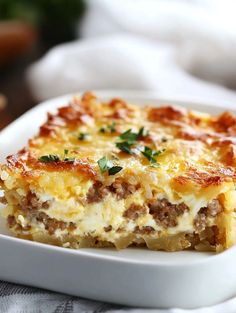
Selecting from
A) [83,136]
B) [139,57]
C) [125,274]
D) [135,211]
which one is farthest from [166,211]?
[139,57]

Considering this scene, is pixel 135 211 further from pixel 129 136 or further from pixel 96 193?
pixel 129 136

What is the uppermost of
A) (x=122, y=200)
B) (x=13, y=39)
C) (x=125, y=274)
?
(x=122, y=200)

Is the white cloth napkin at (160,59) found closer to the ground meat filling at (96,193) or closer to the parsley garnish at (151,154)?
the parsley garnish at (151,154)

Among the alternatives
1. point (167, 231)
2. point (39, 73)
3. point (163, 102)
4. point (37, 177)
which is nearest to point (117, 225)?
point (167, 231)

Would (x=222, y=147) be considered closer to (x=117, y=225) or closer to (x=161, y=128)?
(x=161, y=128)

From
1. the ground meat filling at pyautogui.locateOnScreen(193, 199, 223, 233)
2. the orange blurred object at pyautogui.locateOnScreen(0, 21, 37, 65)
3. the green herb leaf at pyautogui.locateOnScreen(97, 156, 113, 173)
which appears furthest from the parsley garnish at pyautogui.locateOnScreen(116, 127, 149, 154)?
the orange blurred object at pyautogui.locateOnScreen(0, 21, 37, 65)

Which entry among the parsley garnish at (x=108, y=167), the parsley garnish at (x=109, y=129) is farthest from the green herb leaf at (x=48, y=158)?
the parsley garnish at (x=109, y=129)
